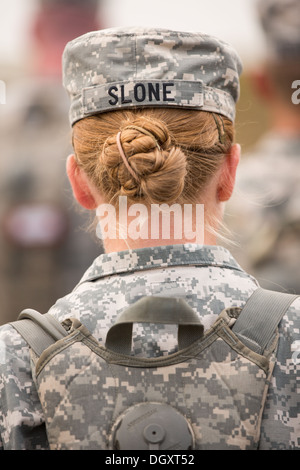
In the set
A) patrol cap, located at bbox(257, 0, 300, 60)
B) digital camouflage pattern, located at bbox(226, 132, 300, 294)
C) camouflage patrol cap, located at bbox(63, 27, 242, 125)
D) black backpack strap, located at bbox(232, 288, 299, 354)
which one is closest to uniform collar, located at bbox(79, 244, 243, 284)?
black backpack strap, located at bbox(232, 288, 299, 354)

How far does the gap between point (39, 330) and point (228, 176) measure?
1.41 ft

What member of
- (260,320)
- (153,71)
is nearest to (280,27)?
(153,71)

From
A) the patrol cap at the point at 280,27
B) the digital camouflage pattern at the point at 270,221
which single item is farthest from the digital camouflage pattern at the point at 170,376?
the patrol cap at the point at 280,27

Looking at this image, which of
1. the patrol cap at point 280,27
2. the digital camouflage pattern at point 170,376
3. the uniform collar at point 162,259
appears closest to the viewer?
the digital camouflage pattern at point 170,376

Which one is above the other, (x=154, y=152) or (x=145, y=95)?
(x=145, y=95)

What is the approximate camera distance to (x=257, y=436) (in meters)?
1.04

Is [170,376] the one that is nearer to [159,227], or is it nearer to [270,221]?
[159,227]

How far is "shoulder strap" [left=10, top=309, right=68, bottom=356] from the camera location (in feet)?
3.60

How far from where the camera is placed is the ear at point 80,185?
125 cm

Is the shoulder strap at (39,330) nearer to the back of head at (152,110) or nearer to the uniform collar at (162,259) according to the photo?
the uniform collar at (162,259)

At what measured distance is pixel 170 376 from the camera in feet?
3.48

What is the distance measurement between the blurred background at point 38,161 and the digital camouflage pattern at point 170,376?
9.12 feet

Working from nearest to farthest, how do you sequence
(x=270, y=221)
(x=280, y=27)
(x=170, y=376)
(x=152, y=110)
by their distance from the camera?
(x=170, y=376) < (x=152, y=110) < (x=270, y=221) < (x=280, y=27)

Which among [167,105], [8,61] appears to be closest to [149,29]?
[167,105]
